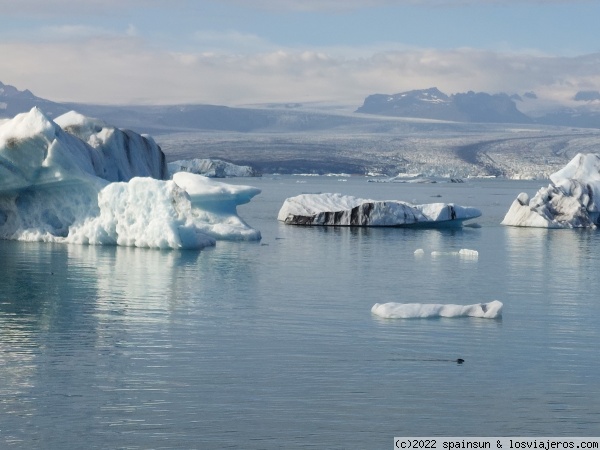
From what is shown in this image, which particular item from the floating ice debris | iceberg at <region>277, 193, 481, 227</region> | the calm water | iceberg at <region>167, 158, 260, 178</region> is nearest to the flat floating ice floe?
the floating ice debris

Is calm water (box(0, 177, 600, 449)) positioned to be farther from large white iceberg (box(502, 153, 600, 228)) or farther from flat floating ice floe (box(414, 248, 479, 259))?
large white iceberg (box(502, 153, 600, 228))

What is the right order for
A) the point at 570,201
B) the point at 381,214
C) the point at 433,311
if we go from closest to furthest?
the point at 433,311 → the point at 381,214 → the point at 570,201

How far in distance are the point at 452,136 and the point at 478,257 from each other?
12718 centimetres

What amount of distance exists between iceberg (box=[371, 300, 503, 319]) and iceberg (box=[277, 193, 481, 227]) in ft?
57.3

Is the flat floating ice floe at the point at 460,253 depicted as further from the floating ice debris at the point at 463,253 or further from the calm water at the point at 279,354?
the calm water at the point at 279,354

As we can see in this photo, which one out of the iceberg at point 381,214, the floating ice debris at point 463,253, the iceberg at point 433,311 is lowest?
the floating ice debris at point 463,253

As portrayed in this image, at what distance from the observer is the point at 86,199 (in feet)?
80.1

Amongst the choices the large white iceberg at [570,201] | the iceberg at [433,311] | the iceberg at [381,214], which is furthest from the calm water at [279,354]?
the large white iceberg at [570,201]

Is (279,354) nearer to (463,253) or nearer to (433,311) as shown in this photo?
(433,311)

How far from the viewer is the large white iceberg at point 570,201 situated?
108 feet

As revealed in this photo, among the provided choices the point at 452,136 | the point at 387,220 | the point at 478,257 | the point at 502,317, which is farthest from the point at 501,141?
the point at 502,317

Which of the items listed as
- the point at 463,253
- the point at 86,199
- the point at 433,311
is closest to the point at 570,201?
the point at 463,253

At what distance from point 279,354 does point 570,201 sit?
23438 millimetres

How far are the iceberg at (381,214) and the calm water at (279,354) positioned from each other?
10346mm
